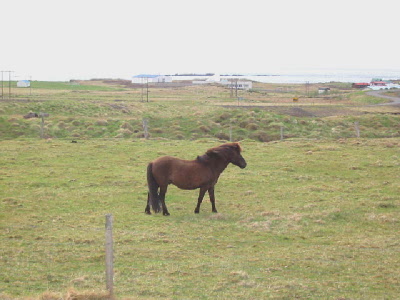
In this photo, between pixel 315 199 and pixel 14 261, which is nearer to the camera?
pixel 14 261

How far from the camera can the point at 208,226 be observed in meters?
12.4

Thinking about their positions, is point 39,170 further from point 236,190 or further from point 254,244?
point 254,244

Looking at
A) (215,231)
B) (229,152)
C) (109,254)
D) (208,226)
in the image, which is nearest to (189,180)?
A: (229,152)

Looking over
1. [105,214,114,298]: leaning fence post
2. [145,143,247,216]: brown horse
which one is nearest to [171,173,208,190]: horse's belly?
[145,143,247,216]: brown horse

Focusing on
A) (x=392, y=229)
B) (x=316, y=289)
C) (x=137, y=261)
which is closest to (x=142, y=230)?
(x=137, y=261)

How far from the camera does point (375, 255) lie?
33.0 ft

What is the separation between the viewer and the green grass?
325 inches

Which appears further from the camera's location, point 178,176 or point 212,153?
point 212,153

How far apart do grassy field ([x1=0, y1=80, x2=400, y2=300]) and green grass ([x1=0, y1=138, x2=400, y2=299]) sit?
33 mm

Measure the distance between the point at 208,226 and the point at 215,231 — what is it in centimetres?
44

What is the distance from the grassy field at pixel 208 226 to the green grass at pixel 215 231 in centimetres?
3

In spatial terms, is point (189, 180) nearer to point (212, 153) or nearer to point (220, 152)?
point (212, 153)

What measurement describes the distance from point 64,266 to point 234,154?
6.53m

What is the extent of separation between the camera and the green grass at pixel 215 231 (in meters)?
8.27
